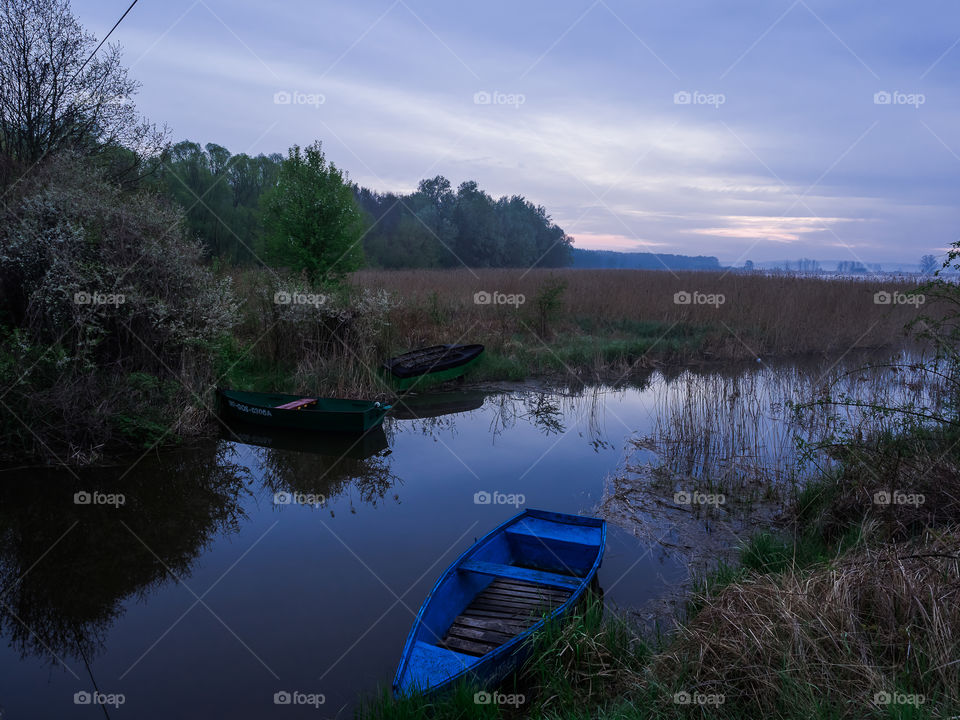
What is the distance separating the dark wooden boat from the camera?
509 inches

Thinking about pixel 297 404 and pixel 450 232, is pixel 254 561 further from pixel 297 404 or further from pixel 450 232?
pixel 450 232

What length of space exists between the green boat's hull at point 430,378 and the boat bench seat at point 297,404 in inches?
91.6

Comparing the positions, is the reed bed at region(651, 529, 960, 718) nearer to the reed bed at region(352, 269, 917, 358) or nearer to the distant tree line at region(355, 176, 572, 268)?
the reed bed at region(352, 269, 917, 358)

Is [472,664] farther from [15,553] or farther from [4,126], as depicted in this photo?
[4,126]

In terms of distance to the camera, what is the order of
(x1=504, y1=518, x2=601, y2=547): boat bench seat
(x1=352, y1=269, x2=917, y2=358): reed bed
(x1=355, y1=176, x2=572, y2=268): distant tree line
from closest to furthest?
(x1=504, y1=518, x2=601, y2=547): boat bench seat → (x1=352, y1=269, x2=917, y2=358): reed bed → (x1=355, y1=176, x2=572, y2=268): distant tree line

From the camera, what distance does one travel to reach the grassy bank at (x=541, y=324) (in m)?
12.8

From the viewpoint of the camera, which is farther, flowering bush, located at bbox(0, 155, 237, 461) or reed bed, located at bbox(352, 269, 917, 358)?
reed bed, located at bbox(352, 269, 917, 358)

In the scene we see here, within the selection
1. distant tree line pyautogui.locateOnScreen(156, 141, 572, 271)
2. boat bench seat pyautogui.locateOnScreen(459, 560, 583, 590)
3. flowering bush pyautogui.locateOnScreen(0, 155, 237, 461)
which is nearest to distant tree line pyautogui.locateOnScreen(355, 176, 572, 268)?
distant tree line pyautogui.locateOnScreen(156, 141, 572, 271)

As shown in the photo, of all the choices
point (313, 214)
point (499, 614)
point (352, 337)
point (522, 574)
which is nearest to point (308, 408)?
point (352, 337)

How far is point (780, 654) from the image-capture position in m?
3.47

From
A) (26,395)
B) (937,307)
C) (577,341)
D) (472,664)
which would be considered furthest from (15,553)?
(937,307)

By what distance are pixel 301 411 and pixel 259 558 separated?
3861 mm

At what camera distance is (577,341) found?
1750cm

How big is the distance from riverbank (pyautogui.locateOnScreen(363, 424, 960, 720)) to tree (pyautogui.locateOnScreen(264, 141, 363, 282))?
1802 centimetres
